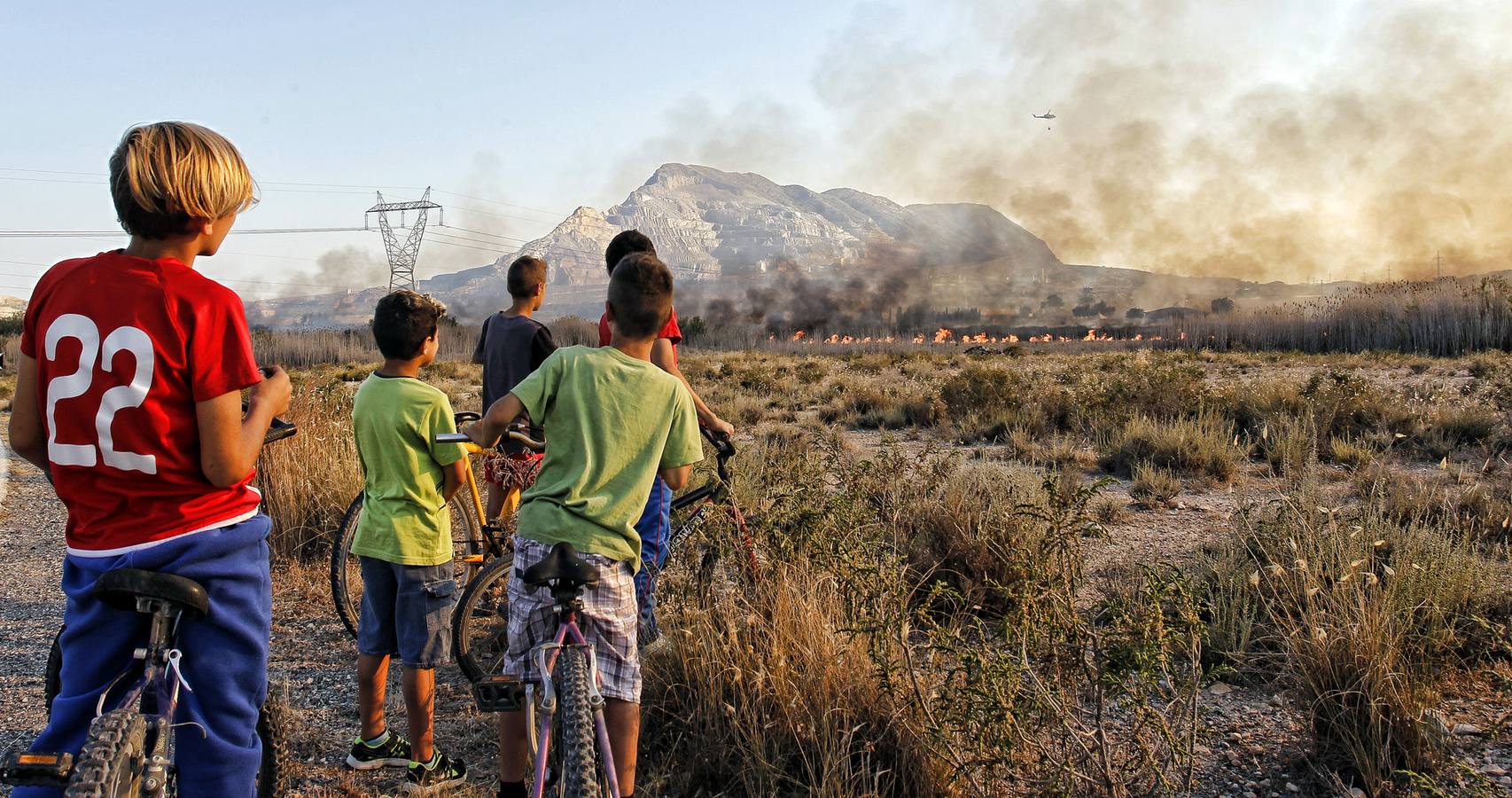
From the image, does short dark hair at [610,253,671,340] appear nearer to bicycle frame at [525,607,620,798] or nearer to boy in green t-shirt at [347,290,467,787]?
bicycle frame at [525,607,620,798]

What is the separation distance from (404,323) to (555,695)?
5.26 feet

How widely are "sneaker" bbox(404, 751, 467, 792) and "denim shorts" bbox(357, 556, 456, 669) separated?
0.32m

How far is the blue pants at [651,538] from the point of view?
3260 millimetres

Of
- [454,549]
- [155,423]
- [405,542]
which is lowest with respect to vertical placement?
[454,549]

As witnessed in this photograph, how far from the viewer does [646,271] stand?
2674 mm

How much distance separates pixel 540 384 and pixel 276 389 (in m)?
0.63

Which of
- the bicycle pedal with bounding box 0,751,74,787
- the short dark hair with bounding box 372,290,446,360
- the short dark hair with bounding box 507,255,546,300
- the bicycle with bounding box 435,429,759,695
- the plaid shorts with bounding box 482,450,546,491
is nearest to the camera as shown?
the bicycle pedal with bounding box 0,751,74,787

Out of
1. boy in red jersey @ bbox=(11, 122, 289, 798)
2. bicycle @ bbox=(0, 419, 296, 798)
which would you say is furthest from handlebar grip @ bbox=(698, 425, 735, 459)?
bicycle @ bbox=(0, 419, 296, 798)

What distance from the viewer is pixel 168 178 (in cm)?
196

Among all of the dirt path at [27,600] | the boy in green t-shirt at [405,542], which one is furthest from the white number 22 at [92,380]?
the dirt path at [27,600]

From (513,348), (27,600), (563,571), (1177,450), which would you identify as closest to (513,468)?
(513,348)

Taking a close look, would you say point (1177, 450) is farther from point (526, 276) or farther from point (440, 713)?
point (440, 713)

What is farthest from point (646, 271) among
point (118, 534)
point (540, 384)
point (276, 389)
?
point (118, 534)

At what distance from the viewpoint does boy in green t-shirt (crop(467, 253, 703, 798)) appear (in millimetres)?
2531
